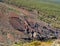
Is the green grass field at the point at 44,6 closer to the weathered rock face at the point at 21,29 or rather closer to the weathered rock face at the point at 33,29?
the weathered rock face at the point at 33,29

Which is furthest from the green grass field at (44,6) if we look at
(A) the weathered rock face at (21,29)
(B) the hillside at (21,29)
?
(A) the weathered rock face at (21,29)

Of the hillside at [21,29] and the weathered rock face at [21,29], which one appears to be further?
the weathered rock face at [21,29]

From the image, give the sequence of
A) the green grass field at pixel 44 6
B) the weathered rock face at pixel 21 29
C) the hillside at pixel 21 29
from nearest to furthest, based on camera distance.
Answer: the hillside at pixel 21 29, the weathered rock face at pixel 21 29, the green grass field at pixel 44 6

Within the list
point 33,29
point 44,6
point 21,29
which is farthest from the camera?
point 44,6

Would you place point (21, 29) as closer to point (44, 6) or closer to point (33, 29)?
point (33, 29)

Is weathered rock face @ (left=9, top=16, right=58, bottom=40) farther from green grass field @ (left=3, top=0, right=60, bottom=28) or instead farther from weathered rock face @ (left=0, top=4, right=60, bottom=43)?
green grass field @ (left=3, top=0, right=60, bottom=28)

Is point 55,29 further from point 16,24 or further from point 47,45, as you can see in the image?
point 47,45

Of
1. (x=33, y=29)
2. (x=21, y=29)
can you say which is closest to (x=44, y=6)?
(x=33, y=29)

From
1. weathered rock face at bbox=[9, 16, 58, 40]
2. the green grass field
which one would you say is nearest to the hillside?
weathered rock face at bbox=[9, 16, 58, 40]

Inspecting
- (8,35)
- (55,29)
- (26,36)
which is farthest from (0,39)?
(55,29)

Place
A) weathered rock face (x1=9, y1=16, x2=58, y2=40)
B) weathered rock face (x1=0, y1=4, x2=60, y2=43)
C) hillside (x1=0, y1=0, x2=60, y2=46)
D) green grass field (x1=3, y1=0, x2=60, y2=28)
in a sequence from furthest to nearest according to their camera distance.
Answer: green grass field (x1=3, y1=0, x2=60, y2=28), weathered rock face (x1=9, y1=16, x2=58, y2=40), weathered rock face (x1=0, y1=4, x2=60, y2=43), hillside (x1=0, y1=0, x2=60, y2=46)

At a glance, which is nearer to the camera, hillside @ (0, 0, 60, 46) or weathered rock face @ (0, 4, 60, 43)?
hillside @ (0, 0, 60, 46)
